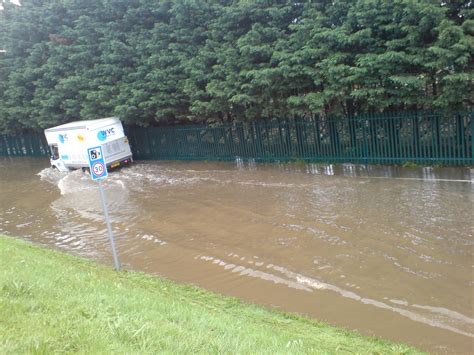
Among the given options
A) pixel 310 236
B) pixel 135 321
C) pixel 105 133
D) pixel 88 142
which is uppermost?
pixel 105 133

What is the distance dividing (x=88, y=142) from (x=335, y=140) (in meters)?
12.1

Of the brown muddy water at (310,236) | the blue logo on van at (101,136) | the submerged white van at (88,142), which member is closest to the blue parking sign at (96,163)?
the brown muddy water at (310,236)

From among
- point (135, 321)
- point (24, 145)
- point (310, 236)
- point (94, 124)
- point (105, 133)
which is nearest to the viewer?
point (135, 321)

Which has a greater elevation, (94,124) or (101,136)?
(94,124)

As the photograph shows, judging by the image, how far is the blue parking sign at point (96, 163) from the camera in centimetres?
858

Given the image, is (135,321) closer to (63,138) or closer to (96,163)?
(96,163)

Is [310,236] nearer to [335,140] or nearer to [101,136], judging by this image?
[335,140]

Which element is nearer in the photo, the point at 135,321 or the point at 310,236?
the point at 135,321

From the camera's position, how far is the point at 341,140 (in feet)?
55.3

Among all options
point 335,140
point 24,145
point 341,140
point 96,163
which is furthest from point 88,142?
point 24,145

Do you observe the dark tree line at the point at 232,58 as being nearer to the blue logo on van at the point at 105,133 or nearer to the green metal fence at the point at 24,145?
the blue logo on van at the point at 105,133

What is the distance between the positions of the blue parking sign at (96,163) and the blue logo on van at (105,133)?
559 inches

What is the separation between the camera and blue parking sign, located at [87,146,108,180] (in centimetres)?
858

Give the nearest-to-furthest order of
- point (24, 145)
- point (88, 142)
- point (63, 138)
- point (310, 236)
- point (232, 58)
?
point (310, 236), point (232, 58), point (88, 142), point (63, 138), point (24, 145)
